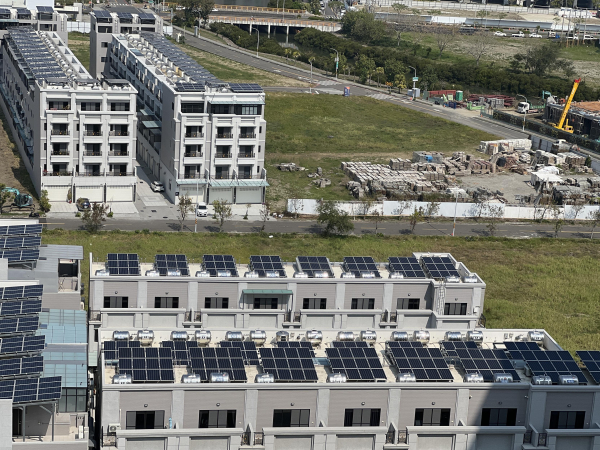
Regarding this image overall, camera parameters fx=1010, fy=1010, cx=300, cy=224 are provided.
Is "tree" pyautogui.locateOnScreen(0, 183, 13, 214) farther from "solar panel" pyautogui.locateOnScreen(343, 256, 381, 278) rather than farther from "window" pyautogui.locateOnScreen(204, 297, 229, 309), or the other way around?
"solar panel" pyautogui.locateOnScreen(343, 256, 381, 278)

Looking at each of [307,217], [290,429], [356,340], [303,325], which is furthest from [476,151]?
[290,429]

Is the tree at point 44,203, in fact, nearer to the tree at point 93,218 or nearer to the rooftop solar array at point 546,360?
the tree at point 93,218

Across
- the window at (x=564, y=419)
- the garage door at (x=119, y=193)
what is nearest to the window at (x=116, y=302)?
the window at (x=564, y=419)

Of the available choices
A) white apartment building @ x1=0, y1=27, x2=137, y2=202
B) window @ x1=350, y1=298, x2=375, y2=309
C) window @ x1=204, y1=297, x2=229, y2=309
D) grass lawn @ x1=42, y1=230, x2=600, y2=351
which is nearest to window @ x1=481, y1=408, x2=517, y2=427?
window @ x1=350, y1=298, x2=375, y2=309

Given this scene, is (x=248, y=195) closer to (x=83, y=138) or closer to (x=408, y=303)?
(x=83, y=138)

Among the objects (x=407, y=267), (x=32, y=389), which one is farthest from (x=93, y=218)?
(x=32, y=389)

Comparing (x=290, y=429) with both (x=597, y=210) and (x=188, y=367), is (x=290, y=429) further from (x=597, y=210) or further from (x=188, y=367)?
(x=597, y=210)
